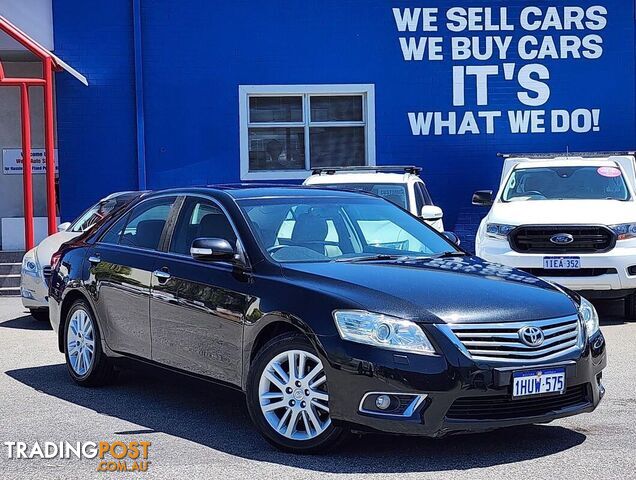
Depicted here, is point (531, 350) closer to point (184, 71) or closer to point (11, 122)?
point (184, 71)

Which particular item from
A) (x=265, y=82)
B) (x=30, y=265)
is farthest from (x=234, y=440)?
(x=265, y=82)

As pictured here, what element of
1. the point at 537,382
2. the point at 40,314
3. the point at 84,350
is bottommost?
the point at 40,314

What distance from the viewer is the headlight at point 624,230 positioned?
11432 millimetres

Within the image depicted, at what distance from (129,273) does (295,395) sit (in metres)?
2.12

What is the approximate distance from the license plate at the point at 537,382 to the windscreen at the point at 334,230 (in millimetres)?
1464

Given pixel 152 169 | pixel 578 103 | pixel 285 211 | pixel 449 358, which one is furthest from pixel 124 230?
pixel 578 103

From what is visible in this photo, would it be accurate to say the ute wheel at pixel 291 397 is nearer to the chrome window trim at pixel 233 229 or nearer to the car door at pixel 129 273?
the chrome window trim at pixel 233 229

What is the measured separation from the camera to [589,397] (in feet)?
19.5

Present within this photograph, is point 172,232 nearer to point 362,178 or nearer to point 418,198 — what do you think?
point 362,178

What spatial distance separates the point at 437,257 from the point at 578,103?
11.2 m

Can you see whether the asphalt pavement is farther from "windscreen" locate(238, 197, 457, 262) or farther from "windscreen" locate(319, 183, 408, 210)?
"windscreen" locate(319, 183, 408, 210)

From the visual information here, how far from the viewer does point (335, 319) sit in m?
5.60

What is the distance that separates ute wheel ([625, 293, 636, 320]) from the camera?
38.2 feet

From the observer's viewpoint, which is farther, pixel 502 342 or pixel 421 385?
pixel 502 342
